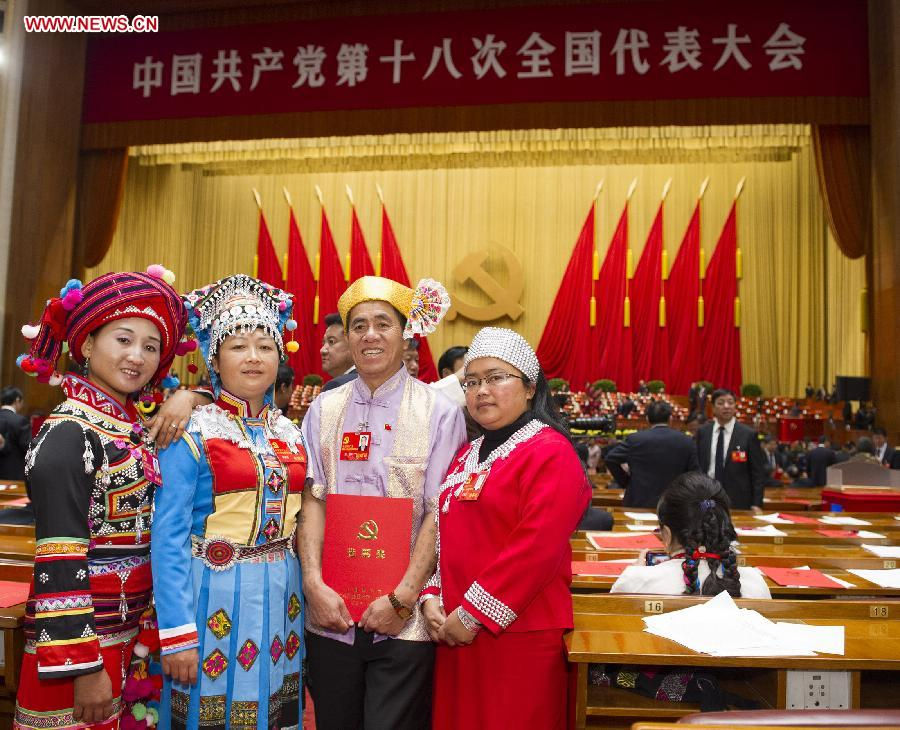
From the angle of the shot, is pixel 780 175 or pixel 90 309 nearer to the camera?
pixel 90 309

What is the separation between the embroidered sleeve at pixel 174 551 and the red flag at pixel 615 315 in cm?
1000

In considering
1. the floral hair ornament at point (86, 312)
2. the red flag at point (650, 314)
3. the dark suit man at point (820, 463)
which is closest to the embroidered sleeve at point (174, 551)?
the floral hair ornament at point (86, 312)

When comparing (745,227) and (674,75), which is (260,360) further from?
(745,227)

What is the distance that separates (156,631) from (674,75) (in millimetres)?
7581

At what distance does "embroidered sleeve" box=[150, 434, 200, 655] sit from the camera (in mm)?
1558

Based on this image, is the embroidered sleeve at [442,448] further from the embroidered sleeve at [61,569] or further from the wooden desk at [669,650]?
the embroidered sleeve at [61,569]

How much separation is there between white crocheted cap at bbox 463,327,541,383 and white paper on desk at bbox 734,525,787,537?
1975 millimetres

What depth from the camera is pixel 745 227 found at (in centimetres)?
1170

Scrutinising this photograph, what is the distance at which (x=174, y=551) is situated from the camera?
1579 mm

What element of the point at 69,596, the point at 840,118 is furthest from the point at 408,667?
the point at 840,118

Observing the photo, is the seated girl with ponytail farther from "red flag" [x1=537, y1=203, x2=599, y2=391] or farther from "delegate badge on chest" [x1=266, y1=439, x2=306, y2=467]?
"red flag" [x1=537, y1=203, x2=599, y2=391]

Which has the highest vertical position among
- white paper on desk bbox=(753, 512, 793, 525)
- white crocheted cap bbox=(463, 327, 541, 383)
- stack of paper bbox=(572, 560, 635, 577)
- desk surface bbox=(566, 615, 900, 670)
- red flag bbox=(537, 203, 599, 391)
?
red flag bbox=(537, 203, 599, 391)

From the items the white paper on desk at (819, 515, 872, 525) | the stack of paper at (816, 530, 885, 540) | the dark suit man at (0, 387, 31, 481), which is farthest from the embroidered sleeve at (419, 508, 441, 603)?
the dark suit man at (0, 387, 31, 481)

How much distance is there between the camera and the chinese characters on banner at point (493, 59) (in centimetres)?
772
